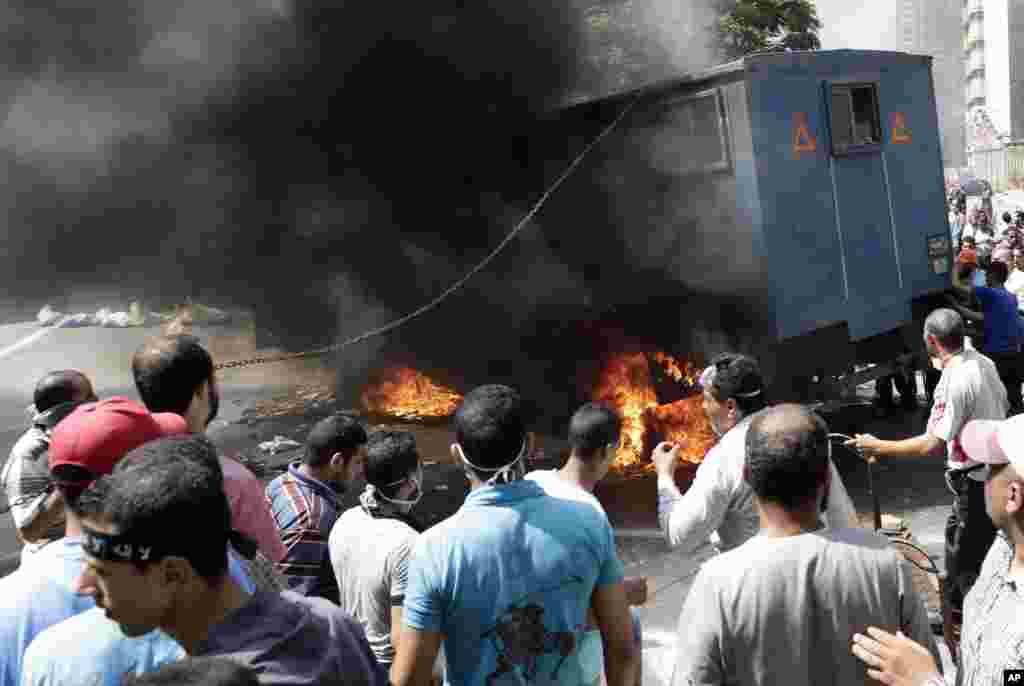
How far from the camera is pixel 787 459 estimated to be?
220 centimetres

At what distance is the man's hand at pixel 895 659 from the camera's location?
1958 mm

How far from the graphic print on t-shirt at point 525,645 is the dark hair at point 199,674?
1.12m

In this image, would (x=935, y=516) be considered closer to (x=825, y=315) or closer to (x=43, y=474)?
(x=825, y=315)

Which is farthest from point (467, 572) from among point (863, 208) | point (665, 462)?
point (863, 208)

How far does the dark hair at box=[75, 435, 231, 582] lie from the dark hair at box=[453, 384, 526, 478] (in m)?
0.87

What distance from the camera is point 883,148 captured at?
8305 mm

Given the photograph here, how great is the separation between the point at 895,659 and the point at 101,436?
1.86 m

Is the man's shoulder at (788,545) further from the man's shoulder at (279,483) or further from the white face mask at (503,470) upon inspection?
the man's shoulder at (279,483)

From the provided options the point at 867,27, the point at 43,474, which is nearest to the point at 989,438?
the point at 43,474

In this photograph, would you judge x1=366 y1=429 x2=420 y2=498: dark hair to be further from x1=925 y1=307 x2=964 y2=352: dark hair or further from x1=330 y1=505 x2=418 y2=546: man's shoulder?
x1=925 y1=307 x2=964 y2=352: dark hair

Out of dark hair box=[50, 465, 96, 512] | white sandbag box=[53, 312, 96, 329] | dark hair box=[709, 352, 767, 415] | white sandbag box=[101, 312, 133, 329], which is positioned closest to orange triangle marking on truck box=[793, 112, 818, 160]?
dark hair box=[709, 352, 767, 415]

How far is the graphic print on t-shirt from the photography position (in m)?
2.34

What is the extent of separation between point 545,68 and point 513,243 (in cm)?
257

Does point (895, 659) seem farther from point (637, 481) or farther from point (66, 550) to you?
point (637, 481)
